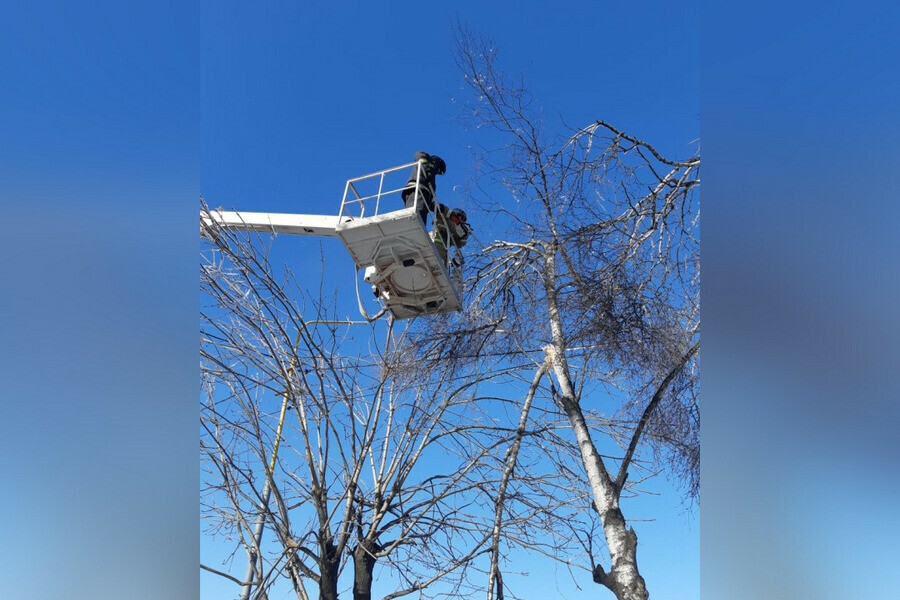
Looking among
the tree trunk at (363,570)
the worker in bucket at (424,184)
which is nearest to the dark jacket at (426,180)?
the worker in bucket at (424,184)

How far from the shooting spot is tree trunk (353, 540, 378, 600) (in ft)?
21.9

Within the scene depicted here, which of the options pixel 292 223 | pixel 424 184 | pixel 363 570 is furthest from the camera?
pixel 292 223

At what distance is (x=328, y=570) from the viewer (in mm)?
6562

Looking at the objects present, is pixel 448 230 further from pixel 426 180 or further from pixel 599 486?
pixel 599 486

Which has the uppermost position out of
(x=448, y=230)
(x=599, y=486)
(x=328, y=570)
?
(x=448, y=230)

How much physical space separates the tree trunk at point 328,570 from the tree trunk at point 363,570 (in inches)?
8.3

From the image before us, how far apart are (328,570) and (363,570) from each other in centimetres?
35

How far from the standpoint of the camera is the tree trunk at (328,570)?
6496 mm

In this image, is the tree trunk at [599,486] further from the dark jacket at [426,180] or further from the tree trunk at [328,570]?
the tree trunk at [328,570]

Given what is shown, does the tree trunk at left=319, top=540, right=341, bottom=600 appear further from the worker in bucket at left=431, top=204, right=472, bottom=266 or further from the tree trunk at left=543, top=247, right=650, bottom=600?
the worker in bucket at left=431, top=204, right=472, bottom=266

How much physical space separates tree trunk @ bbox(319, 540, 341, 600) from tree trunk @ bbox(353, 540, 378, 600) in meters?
0.21

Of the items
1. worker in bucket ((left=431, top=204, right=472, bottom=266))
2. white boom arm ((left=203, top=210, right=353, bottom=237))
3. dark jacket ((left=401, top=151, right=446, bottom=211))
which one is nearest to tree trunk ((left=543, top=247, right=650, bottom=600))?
worker in bucket ((left=431, top=204, right=472, bottom=266))

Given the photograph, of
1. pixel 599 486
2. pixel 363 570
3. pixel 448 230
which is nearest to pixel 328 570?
pixel 363 570

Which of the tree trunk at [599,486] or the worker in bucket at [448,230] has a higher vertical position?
the worker in bucket at [448,230]
